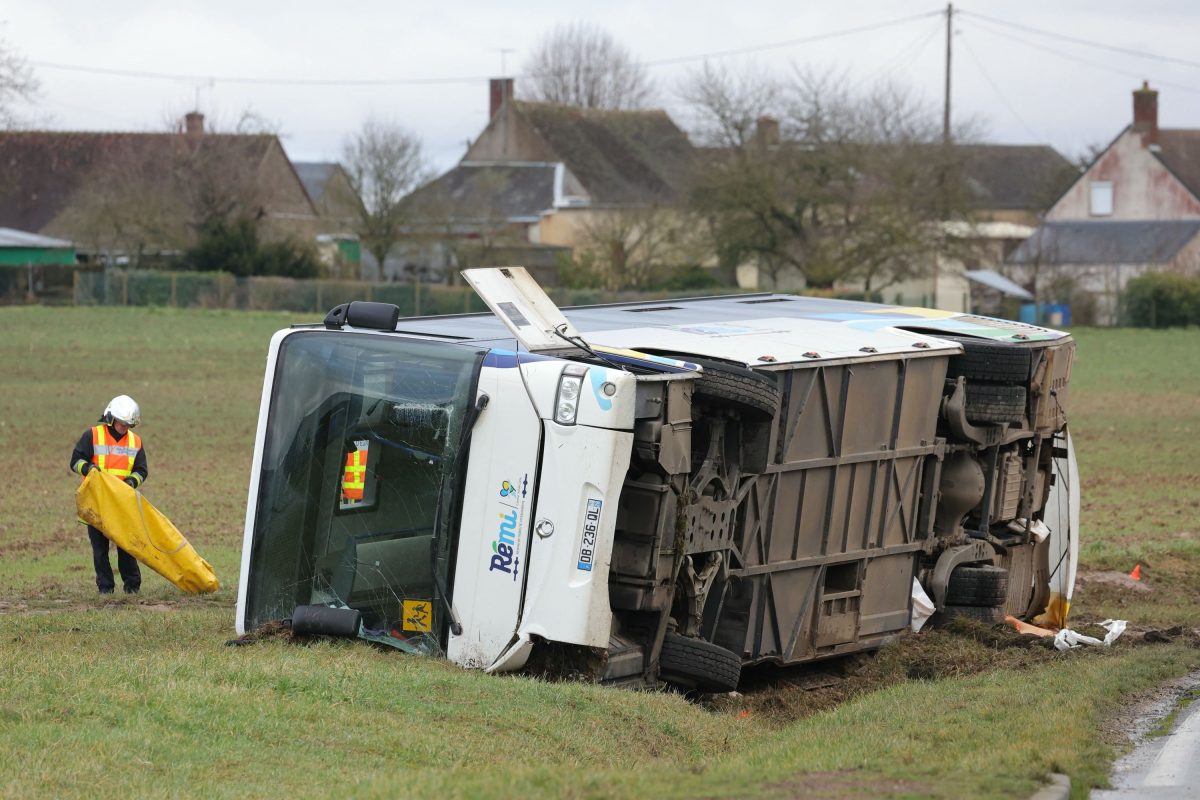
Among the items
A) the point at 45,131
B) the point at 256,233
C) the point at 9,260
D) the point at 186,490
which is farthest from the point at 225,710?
the point at 45,131

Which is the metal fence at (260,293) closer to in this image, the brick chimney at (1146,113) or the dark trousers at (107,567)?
the brick chimney at (1146,113)

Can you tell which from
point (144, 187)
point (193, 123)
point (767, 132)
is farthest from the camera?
point (193, 123)

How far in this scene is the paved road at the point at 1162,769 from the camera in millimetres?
6484

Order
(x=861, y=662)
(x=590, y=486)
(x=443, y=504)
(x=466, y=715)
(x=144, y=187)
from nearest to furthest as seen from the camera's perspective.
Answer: (x=466, y=715)
(x=590, y=486)
(x=443, y=504)
(x=861, y=662)
(x=144, y=187)

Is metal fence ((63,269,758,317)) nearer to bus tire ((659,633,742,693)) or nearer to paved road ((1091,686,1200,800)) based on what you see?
bus tire ((659,633,742,693))

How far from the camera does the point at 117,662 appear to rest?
787 cm

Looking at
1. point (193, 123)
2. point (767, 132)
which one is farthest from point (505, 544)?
point (193, 123)

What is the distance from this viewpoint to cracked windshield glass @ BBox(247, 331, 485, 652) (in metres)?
8.58

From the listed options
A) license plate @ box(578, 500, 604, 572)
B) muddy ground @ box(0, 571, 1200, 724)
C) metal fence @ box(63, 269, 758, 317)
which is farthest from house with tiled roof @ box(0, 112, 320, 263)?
license plate @ box(578, 500, 604, 572)

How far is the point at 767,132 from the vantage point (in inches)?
2200

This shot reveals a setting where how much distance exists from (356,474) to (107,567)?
145 inches

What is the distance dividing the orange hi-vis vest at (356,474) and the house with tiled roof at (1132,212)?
191 ft

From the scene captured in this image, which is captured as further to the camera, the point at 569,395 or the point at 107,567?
the point at 107,567

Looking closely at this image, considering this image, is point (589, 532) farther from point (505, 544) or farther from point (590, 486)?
point (505, 544)
